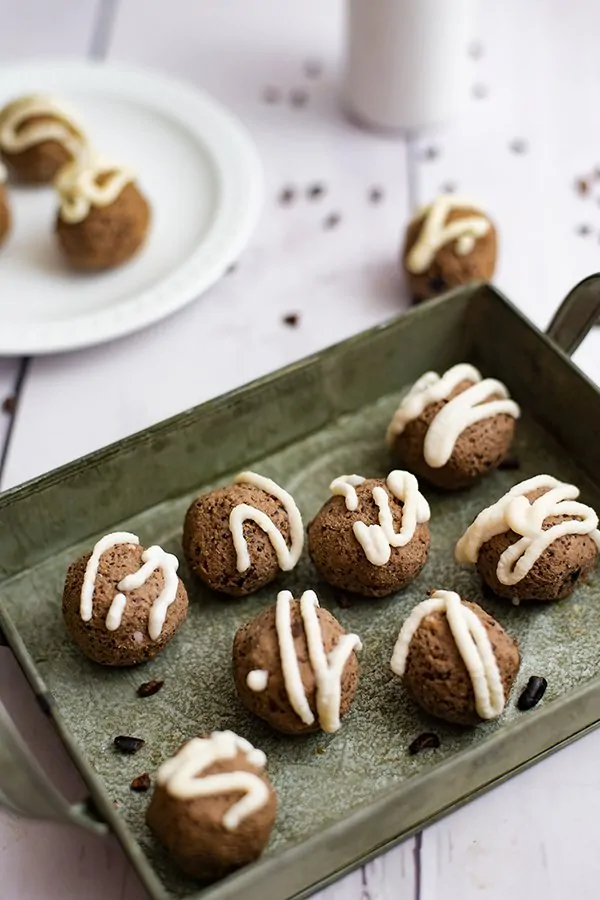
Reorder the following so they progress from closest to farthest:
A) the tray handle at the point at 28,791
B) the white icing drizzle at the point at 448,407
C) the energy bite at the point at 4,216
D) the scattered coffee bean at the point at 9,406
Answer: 1. the tray handle at the point at 28,791
2. the white icing drizzle at the point at 448,407
3. the scattered coffee bean at the point at 9,406
4. the energy bite at the point at 4,216

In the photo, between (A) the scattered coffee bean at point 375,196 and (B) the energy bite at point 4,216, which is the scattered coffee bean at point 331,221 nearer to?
(A) the scattered coffee bean at point 375,196

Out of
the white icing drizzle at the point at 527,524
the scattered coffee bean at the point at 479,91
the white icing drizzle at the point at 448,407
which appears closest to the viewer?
the white icing drizzle at the point at 527,524

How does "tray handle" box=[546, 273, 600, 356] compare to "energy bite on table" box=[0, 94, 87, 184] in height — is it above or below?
below

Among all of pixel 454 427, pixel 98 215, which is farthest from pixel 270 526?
pixel 98 215

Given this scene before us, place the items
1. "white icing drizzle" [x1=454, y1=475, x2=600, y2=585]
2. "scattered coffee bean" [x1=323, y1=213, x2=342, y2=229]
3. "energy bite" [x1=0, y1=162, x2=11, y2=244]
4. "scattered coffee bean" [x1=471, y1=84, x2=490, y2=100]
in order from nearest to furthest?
"white icing drizzle" [x1=454, y1=475, x2=600, y2=585] < "energy bite" [x1=0, y1=162, x2=11, y2=244] < "scattered coffee bean" [x1=323, y1=213, x2=342, y2=229] < "scattered coffee bean" [x1=471, y1=84, x2=490, y2=100]

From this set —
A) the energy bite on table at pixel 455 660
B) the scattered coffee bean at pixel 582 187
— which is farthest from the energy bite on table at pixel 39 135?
the energy bite on table at pixel 455 660

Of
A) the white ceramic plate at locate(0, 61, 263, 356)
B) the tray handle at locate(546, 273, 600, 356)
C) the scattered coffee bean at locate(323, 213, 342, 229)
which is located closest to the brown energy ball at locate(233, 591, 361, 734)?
the tray handle at locate(546, 273, 600, 356)

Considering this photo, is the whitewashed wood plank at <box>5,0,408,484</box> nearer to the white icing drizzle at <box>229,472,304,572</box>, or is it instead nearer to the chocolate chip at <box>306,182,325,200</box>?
the chocolate chip at <box>306,182,325,200</box>
